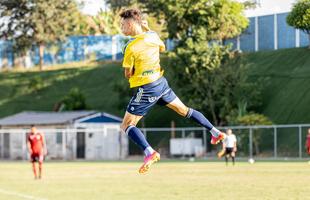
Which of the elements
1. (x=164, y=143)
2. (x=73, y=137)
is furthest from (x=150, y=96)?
(x=73, y=137)

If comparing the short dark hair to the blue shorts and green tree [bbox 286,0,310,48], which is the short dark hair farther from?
green tree [bbox 286,0,310,48]

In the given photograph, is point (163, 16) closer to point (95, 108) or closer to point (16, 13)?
point (95, 108)

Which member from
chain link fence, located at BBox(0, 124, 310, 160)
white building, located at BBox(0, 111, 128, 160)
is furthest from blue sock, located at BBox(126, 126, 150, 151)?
white building, located at BBox(0, 111, 128, 160)

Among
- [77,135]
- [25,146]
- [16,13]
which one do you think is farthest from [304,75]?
[16,13]

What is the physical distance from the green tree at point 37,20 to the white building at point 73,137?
24137 mm

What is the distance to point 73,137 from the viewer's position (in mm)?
63656

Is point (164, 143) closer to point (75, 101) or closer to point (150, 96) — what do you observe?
point (75, 101)

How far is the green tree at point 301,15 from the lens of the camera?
188ft

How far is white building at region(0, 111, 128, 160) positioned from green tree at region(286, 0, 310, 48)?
14691mm

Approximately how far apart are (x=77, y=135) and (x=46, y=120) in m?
3.89

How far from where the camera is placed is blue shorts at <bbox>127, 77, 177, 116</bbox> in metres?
13.0

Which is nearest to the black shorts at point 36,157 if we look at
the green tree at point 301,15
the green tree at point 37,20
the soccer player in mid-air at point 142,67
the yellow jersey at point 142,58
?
the soccer player in mid-air at point 142,67

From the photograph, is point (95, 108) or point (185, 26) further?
point (95, 108)
